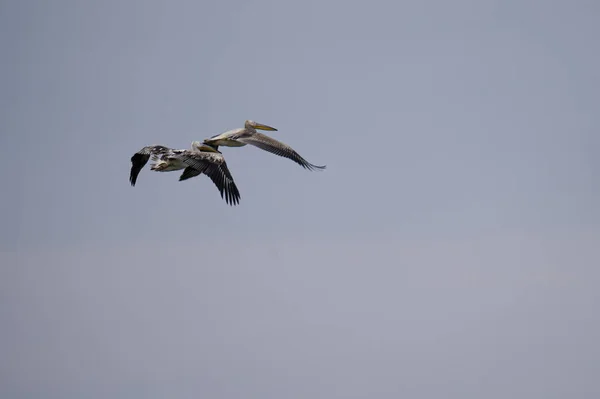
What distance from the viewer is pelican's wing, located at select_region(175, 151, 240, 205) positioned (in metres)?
32.5

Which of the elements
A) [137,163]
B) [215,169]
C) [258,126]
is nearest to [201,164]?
[215,169]

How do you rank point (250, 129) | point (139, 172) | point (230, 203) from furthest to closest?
point (250, 129) → point (139, 172) → point (230, 203)

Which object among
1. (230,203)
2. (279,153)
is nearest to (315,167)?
(279,153)

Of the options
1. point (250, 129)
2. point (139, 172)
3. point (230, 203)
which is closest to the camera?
point (230, 203)

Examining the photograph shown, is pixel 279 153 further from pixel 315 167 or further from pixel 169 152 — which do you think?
pixel 169 152

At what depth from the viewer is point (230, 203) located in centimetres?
3250

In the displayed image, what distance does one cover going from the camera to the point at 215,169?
107 ft

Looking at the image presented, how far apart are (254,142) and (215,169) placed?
5.25 meters

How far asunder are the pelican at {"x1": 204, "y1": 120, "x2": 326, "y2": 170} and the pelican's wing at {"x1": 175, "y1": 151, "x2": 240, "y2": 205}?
155 inches

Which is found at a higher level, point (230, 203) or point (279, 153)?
point (279, 153)

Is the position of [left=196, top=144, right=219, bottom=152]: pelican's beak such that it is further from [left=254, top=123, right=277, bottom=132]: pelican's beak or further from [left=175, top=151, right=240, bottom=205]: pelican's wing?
[left=254, top=123, right=277, bottom=132]: pelican's beak

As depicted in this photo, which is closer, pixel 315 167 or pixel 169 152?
pixel 169 152

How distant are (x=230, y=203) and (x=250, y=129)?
253 inches

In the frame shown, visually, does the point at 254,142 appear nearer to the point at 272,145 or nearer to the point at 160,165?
the point at 272,145
